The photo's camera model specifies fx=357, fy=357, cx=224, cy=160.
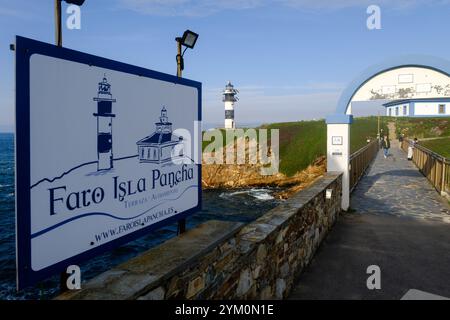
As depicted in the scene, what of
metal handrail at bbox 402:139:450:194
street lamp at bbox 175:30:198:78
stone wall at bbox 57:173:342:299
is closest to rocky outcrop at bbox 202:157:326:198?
metal handrail at bbox 402:139:450:194

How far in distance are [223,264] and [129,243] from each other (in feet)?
55.4

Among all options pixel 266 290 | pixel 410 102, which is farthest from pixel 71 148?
pixel 410 102

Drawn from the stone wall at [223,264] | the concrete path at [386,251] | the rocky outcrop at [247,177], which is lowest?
the rocky outcrop at [247,177]

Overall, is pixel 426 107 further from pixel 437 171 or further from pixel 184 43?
pixel 184 43

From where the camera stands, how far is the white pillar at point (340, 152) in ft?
32.4

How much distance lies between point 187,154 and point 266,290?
185 centimetres

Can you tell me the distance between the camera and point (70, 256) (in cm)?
235

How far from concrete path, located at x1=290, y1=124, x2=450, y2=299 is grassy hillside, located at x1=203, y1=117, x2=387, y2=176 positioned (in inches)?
1039

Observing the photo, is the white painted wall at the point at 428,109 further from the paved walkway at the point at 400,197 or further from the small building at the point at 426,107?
the paved walkway at the point at 400,197

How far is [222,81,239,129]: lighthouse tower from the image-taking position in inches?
2249

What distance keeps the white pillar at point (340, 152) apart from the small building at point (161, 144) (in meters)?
7.33

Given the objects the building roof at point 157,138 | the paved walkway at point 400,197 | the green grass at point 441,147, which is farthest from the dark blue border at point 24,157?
the green grass at point 441,147

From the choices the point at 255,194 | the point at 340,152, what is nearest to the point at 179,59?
the point at 340,152
